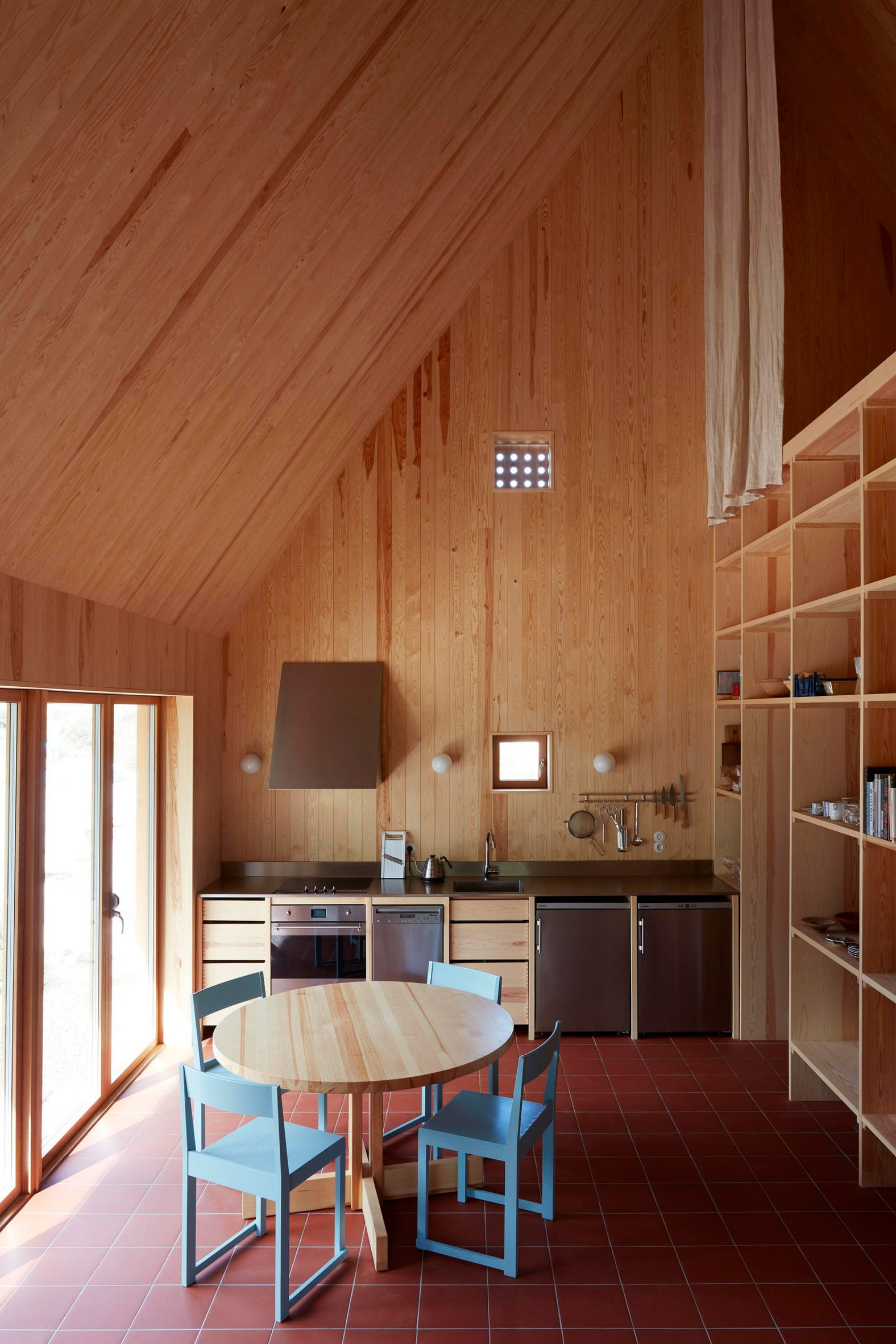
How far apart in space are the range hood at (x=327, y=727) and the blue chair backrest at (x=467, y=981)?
4.84ft

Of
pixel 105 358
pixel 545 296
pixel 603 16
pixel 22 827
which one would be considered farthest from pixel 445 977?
pixel 603 16

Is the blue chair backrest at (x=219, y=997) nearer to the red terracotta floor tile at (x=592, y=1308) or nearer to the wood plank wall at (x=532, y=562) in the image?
the red terracotta floor tile at (x=592, y=1308)

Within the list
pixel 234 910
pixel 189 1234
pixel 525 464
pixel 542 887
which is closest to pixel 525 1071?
pixel 189 1234

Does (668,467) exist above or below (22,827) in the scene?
above

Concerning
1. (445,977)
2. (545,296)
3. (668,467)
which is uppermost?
(545,296)

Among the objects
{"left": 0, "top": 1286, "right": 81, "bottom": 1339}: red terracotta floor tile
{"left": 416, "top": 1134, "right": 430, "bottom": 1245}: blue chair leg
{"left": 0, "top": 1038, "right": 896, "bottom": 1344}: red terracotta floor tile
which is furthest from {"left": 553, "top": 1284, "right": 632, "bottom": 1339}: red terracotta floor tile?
{"left": 0, "top": 1286, "right": 81, "bottom": 1339}: red terracotta floor tile

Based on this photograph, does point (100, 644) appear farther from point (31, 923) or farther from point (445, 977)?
point (445, 977)

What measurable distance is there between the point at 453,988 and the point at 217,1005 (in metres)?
1.03

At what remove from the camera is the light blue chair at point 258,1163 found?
2.81m

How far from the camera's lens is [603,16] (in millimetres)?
4707

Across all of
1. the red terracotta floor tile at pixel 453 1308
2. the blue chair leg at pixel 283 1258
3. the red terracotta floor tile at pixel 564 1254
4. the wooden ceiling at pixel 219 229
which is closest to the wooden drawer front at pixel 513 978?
the red terracotta floor tile at pixel 564 1254

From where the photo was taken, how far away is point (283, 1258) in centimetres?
282

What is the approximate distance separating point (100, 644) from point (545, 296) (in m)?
3.82

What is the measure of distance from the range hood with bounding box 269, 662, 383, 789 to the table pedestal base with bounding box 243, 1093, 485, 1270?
2263 mm
